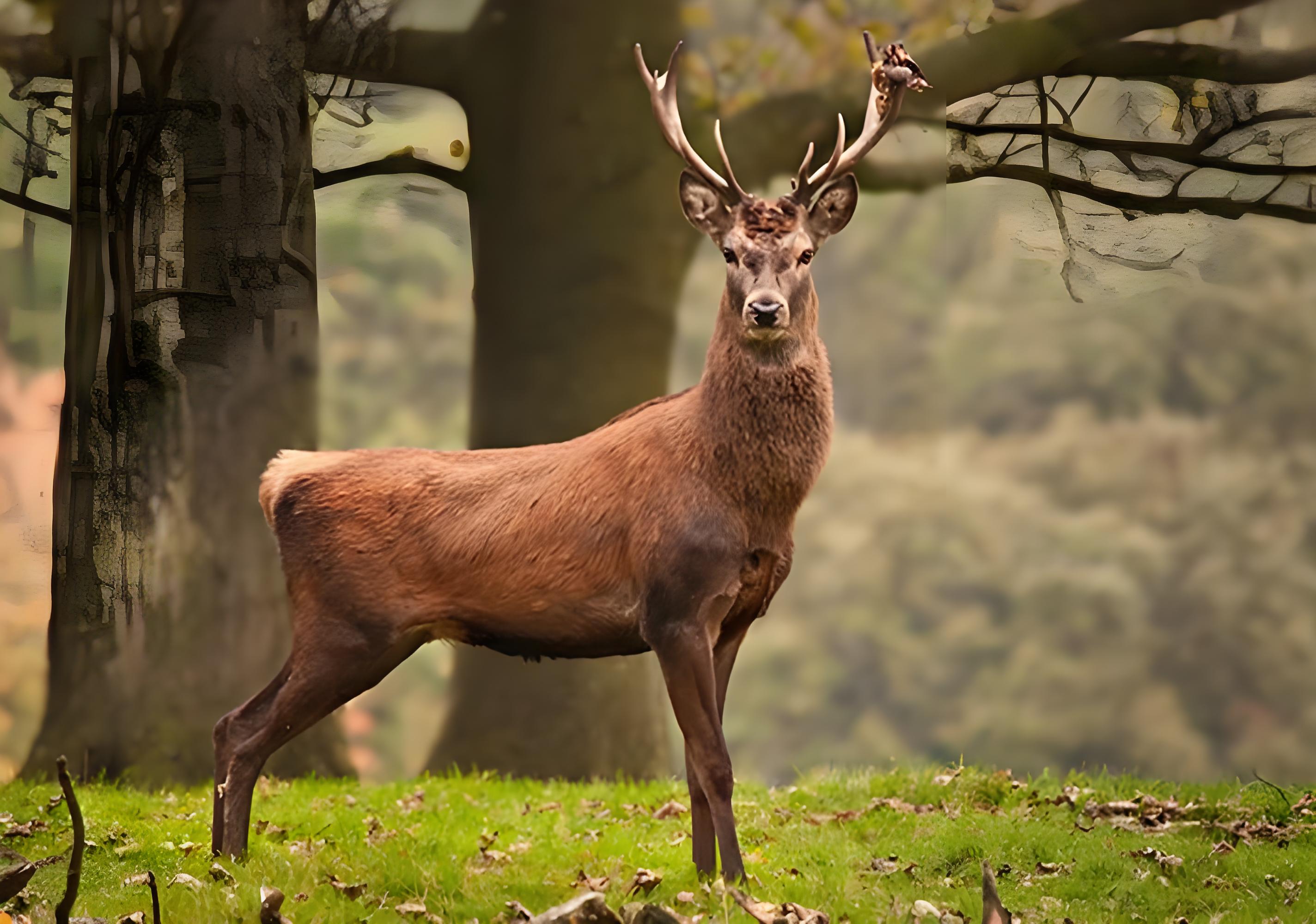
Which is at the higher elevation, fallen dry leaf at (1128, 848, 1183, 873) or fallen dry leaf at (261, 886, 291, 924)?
fallen dry leaf at (261, 886, 291, 924)

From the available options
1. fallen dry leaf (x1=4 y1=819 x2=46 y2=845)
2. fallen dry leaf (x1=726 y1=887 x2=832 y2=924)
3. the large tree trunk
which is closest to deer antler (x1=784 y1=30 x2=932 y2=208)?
fallen dry leaf (x1=726 y1=887 x2=832 y2=924)

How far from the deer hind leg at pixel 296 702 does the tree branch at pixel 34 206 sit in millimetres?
3441

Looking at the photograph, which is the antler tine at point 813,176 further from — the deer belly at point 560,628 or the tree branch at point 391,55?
the tree branch at point 391,55

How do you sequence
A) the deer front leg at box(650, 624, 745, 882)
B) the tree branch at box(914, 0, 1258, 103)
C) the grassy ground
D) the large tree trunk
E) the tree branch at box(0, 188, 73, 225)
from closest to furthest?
1. the grassy ground
2. the deer front leg at box(650, 624, 745, 882)
3. the large tree trunk
4. the tree branch at box(0, 188, 73, 225)
5. the tree branch at box(914, 0, 1258, 103)

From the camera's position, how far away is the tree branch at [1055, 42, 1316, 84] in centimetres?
788

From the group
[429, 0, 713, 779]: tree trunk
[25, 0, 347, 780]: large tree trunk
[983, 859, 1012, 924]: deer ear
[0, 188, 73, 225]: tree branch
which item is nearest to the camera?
[983, 859, 1012, 924]: deer ear

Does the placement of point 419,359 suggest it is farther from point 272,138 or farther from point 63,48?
point 63,48

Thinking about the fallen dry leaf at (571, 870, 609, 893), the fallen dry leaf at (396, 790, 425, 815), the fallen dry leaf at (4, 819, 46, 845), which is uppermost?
the fallen dry leaf at (571, 870, 609, 893)

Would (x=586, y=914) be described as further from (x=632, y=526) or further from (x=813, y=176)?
(x=813, y=176)

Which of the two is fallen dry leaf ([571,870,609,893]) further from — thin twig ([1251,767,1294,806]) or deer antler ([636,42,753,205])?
thin twig ([1251,767,1294,806])

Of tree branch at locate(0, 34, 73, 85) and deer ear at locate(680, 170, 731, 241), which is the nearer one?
deer ear at locate(680, 170, 731, 241)

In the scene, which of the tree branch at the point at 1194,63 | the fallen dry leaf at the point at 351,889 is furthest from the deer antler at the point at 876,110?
the tree branch at the point at 1194,63

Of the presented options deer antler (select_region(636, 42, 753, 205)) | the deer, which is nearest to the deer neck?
the deer

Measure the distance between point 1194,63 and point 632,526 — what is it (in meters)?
5.40
